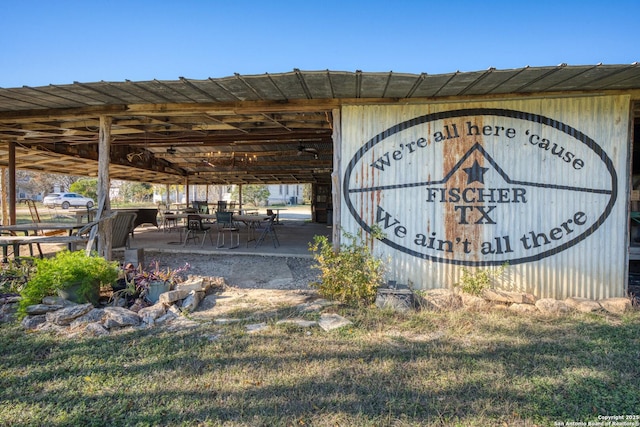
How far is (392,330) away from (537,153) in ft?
9.35

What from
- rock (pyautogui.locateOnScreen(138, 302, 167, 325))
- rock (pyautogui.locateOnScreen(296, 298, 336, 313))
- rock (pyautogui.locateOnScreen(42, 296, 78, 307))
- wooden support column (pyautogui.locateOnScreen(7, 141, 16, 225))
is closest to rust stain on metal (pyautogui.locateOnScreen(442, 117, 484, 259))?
rock (pyautogui.locateOnScreen(296, 298, 336, 313))

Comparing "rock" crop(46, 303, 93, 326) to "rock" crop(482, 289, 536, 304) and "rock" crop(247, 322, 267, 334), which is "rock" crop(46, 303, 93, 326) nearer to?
"rock" crop(247, 322, 267, 334)

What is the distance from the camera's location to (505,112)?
4297 mm

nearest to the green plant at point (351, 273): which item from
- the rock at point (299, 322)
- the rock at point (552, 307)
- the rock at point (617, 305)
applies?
the rock at point (299, 322)

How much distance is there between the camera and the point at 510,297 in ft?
13.4

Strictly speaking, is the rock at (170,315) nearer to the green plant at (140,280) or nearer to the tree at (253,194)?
the green plant at (140,280)

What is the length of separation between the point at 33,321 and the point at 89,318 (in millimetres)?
550

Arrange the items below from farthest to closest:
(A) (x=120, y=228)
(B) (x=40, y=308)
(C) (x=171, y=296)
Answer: (A) (x=120, y=228)
(C) (x=171, y=296)
(B) (x=40, y=308)

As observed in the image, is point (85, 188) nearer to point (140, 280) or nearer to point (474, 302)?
point (140, 280)

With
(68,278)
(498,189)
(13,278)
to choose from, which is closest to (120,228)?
(13,278)

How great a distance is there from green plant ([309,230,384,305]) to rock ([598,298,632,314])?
8.26 ft

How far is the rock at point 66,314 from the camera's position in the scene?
11.6 ft

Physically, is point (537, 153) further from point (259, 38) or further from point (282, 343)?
point (259, 38)

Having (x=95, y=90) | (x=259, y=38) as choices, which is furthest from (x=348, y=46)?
(x=95, y=90)
